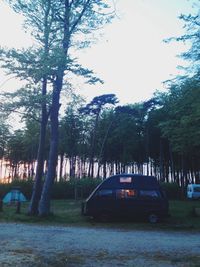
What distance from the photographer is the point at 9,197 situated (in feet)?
87.9

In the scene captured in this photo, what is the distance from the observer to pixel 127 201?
53.3ft

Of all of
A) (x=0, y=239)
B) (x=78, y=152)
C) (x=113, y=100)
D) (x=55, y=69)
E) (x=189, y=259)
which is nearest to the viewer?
(x=189, y=259)

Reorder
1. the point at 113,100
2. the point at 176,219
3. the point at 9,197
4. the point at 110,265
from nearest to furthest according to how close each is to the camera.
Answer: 1. the point at 110,265
2. the point at 176,219
3. the point at 9,197
4. the point at 113,100

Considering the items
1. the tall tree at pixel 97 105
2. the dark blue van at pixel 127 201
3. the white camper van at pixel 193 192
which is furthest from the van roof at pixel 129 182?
the tall tree at pixel 97 105

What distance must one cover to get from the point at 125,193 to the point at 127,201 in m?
0.38

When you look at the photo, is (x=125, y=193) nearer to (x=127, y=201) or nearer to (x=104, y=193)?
(x=127, y=201)

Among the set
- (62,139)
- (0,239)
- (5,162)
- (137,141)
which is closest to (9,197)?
(0,239)

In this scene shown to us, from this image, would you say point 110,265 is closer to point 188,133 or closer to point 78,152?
point 188,133

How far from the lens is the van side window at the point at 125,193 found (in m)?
16.3

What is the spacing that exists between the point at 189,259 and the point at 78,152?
44.1 m

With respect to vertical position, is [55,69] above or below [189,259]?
above

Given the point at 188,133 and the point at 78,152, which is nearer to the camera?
the point at 188,133

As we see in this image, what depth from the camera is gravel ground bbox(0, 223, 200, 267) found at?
271 inches

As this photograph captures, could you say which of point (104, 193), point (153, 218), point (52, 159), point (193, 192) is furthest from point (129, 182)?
point (193, 192)
